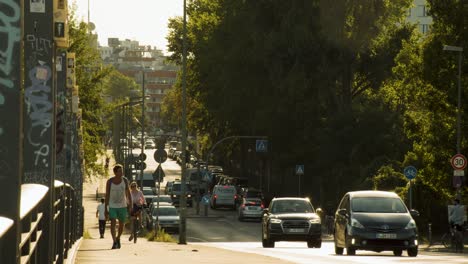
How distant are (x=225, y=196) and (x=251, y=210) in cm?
1380

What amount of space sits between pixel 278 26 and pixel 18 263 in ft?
221

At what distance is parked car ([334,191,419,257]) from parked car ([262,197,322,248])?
696cm

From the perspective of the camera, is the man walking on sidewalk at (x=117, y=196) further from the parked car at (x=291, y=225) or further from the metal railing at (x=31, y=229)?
the parked car at (x=291, y=225)

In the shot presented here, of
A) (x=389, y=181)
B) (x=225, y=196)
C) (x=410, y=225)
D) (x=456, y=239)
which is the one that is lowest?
(x=225, y=196)

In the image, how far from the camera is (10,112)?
6898 mm

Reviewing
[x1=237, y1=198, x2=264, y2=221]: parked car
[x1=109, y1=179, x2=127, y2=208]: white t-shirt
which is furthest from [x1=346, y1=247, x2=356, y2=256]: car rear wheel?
[x1=237, y1=198, x2=264, y2=221]: parked car

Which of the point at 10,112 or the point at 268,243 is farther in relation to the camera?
the point at 268,243

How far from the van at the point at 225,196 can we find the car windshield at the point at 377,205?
212 ft

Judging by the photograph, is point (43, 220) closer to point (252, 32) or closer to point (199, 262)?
point (199, 262)

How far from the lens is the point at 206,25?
301 feet

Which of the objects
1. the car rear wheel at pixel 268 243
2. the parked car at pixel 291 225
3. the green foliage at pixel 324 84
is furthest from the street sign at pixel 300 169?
the car rear wheel at pixel 268 243

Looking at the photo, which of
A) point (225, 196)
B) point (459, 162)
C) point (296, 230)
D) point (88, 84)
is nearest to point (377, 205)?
point (296, 230)

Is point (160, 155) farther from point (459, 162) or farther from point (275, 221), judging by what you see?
point (275, 221)

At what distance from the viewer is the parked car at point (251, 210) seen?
82625 millimetres
